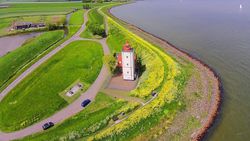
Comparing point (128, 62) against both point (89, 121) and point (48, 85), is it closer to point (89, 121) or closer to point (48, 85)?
point (89, 121)

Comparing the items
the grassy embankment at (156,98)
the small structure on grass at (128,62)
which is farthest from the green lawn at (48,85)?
the grassy embankment at (156,98)

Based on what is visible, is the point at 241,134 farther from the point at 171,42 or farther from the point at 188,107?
the point at 171,42

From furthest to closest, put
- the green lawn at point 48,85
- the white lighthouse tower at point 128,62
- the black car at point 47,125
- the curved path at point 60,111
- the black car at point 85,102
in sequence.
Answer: the white lighthouse tower at point 128,62 < the black car at point 85,102 < the green lawn at point 48,85 < the black car at point 47,125 < the curved path at point 60,111

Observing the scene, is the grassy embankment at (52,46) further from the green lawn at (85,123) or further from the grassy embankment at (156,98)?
the grassy embankment at (156,98)

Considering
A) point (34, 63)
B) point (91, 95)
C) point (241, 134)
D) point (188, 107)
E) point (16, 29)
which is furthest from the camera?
point (16, 29)

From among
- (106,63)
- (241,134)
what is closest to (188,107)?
(241,134)

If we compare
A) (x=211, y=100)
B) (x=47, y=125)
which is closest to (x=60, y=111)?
(x=47, y=125)
